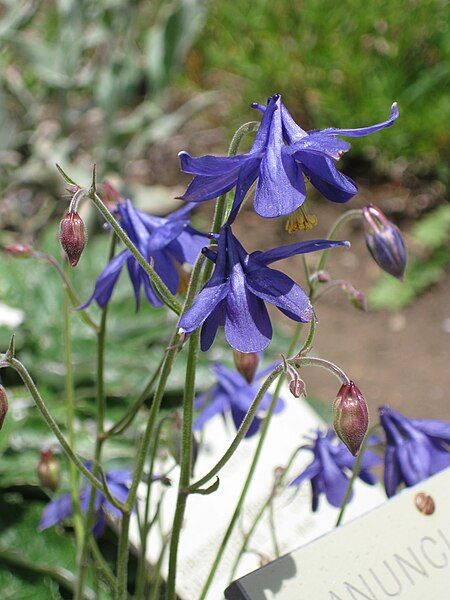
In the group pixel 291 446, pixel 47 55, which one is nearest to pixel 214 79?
pixel 47 55

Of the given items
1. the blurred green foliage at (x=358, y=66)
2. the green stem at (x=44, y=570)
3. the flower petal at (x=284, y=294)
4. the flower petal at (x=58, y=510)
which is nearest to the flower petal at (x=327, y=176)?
the flower petal at (x=284, y=294)

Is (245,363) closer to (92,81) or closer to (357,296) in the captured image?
(357,296)

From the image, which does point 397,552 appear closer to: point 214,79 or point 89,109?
point 89,109

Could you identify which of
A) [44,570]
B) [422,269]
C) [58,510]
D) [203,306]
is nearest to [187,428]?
[203,306]

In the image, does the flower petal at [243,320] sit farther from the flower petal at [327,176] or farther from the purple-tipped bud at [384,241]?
the purple-tipped bud at [384,241]

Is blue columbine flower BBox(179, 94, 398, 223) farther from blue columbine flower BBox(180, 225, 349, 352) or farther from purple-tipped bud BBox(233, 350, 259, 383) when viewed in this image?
purple-tipped bud BBox(233, 350, 259, 383)
